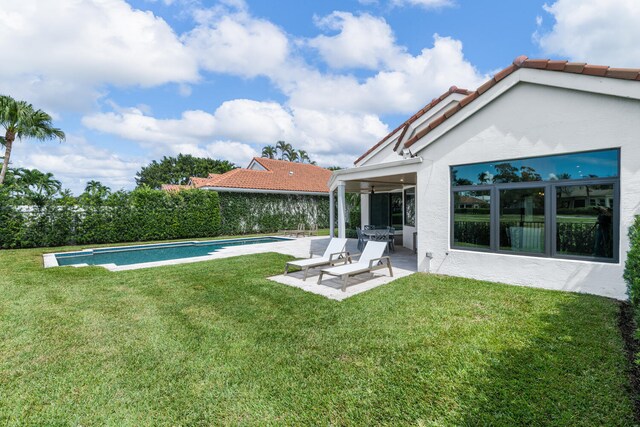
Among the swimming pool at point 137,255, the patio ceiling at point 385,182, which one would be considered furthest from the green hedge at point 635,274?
the swimming pool at point 137,255

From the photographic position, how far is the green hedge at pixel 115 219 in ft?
58.7

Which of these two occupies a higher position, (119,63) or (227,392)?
(119,63)

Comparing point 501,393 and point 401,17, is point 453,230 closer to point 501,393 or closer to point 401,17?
point 501,393

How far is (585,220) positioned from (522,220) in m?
1.36

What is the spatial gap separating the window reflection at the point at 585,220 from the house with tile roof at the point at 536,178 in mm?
20

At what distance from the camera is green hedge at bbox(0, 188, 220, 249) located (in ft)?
58.7

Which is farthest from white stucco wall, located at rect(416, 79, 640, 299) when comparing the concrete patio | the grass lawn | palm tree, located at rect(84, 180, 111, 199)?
palm tree, located at rect(84, 180, 111, 199)

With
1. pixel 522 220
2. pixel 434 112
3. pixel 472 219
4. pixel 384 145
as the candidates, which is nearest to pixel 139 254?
pixel 384 145

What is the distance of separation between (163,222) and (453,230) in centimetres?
2064

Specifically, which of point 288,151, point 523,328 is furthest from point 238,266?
point 288,151

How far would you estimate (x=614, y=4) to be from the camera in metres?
10.0

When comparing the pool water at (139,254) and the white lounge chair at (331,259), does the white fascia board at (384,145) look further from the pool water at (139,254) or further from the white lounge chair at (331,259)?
the pool water at (139,254)

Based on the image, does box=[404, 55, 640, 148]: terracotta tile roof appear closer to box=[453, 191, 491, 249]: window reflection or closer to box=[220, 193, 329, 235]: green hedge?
box=[453, 191, 491, 249]: window reflection

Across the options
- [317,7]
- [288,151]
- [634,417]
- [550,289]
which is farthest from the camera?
[288,151]
